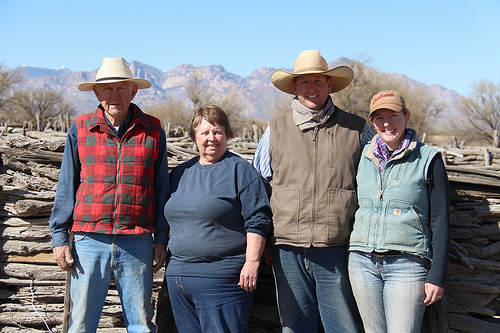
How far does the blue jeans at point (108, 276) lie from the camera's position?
251cm

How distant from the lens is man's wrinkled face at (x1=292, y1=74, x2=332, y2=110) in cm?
255

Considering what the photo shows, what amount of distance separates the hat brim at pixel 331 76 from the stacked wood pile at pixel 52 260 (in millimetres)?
1102

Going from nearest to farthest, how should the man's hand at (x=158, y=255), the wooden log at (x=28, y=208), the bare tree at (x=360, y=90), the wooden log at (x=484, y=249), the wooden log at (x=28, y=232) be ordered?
the man's hand at (x=158, y=255) < the wooden log at (x=484, y=249) < the wooden log at (x=28, y=208) < the wooden log at (x=28, y=232) < the bare tree at (x=360, y=90)

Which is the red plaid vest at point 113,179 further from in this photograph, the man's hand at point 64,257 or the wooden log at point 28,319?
the wooden log at point 28,319

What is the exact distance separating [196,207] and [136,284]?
0.64 meters

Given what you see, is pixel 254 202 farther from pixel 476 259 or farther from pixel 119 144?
pixel 476 259

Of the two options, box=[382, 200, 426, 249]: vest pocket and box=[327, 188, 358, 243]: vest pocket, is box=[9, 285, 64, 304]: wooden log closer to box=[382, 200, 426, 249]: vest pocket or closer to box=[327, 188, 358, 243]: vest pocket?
box=[327, 188, 358, 243]: vest pocket

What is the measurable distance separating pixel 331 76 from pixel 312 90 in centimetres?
24

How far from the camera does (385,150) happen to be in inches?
93.2

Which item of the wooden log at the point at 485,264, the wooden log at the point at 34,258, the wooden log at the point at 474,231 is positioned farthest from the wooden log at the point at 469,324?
the wooden log at the point at 34,258

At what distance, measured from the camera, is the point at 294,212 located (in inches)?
95.0

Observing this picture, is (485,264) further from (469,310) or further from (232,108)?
(232,108)

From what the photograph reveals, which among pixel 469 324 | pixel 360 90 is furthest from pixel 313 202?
pixel 360 90

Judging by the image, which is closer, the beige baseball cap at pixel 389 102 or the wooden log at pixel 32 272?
the beige baseball cap at pixel 389 102
